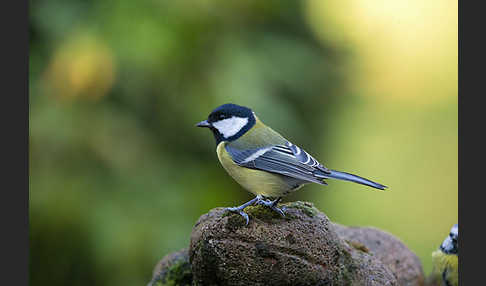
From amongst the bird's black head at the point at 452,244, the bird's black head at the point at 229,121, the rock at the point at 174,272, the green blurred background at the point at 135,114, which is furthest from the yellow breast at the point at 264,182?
the green blurred background at the point at 135,114

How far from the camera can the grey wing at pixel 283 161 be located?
2020 mm

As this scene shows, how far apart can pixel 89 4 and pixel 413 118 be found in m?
3.52

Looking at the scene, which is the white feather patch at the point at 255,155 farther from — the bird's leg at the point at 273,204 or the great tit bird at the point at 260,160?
the bird's leg at the point at 273,204

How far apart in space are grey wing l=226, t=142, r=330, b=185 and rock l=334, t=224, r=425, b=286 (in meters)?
0.61

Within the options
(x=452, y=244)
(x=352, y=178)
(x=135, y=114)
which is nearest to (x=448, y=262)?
(x=452, y=244)

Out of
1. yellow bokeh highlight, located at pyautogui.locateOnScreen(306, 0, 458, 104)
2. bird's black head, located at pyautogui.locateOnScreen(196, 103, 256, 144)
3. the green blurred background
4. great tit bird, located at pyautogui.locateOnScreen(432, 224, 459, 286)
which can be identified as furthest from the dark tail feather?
yellow bokeh highlight, located at pyautogui.locateOnScreen(306, 0, 458, 104)

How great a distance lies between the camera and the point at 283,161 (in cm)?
207

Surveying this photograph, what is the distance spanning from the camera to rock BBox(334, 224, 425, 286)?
2566mm

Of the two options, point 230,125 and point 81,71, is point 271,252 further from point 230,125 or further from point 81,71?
point 81,71

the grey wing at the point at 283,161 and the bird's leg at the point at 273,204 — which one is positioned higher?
the grey wing at the point at 283,161

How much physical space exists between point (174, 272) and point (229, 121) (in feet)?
2.53

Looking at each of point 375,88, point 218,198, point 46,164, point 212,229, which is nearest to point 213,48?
point 218,198

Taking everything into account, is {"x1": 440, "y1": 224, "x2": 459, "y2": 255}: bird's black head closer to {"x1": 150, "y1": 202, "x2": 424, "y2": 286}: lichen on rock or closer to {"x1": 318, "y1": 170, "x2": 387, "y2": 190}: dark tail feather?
{"x1": 150, "y1": 202, "x2": 424, "y2": 286}: lichen on rock

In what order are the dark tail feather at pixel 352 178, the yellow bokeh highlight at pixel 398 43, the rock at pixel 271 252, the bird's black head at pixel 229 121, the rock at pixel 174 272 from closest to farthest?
the dark tail feather at pixel 352 178, the rock at pixel 271 252, the bird's black head at pixel 229 121, the rock at pixel 174 272, the yellow bokeh highlight at pixel 398 43
